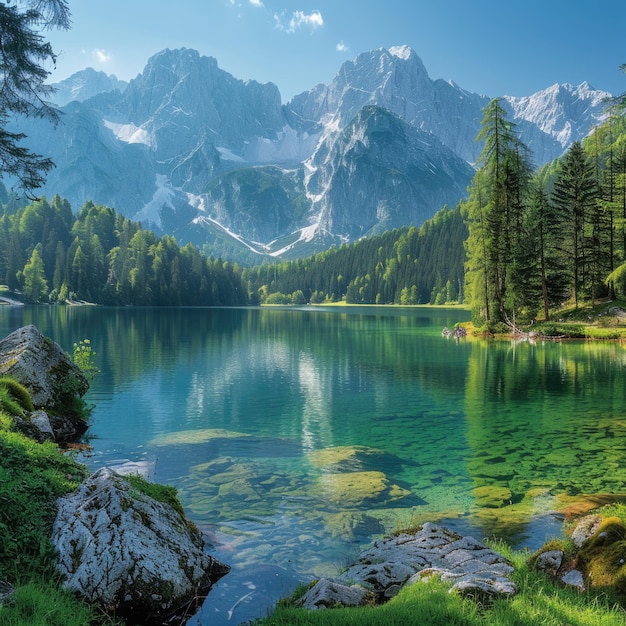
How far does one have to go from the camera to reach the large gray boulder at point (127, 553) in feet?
28.0

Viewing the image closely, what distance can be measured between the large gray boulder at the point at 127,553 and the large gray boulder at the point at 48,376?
1395cm

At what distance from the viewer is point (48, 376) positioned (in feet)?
79.8

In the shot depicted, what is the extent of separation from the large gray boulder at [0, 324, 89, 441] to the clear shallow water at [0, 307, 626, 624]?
156 centimetres

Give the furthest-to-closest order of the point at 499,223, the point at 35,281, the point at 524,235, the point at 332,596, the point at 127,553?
1. the point at 35,281
2. the point at 524,235
3. the point at 499,223
4. the point at 127,553
5. the point at 332,596

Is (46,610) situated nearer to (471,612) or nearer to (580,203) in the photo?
(471,612)

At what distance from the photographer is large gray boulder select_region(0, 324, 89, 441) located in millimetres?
22844

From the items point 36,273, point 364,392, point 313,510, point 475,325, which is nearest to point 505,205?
point 475,325

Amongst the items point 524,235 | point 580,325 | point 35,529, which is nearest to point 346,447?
point 35,529

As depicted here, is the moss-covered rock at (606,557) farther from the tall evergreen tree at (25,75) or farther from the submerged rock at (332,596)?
the tall evergreen tree at (25,75)

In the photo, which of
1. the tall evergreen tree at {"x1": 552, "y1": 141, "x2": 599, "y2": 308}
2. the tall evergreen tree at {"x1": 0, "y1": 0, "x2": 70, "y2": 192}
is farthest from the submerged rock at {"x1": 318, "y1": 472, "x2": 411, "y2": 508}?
the tall evergreen tree at {"x1": 552, "y1": 141, "x2": 599, "y2": 308}

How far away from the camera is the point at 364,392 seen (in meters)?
35.4

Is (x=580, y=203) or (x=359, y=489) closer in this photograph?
(x=359, y=489)

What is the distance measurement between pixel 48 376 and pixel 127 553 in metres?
18.4

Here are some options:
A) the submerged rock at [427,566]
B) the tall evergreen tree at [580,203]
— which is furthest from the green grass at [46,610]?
the tall evergreen tree at [580,203]
